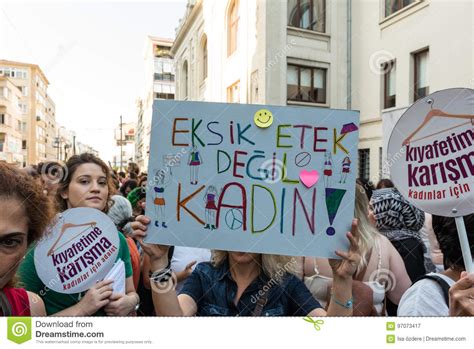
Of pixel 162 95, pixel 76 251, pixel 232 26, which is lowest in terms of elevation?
pixel 76 251

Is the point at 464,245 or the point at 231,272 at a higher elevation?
the point at 464,245

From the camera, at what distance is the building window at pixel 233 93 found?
174 centimetres

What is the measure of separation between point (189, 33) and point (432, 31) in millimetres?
2338

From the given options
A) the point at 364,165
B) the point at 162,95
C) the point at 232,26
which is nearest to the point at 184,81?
the point at 162,95

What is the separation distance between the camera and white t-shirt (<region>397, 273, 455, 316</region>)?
3.05 feet

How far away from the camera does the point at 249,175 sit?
3.75 ft

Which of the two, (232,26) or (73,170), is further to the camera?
(232,26)

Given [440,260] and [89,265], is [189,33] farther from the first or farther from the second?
[440,260]

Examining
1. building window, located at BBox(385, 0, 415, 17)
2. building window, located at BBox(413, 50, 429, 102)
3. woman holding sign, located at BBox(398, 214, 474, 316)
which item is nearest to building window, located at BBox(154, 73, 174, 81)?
woman holding sign, located at BBox(398, 214, 474, 316)

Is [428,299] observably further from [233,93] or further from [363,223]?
[233,93]

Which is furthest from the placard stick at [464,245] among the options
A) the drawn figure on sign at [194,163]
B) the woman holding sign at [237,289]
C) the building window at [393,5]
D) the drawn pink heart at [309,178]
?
the building window at [393,5]

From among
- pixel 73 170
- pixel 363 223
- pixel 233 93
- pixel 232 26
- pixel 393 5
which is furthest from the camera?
pixel 393 5

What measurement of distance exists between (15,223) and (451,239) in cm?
111
